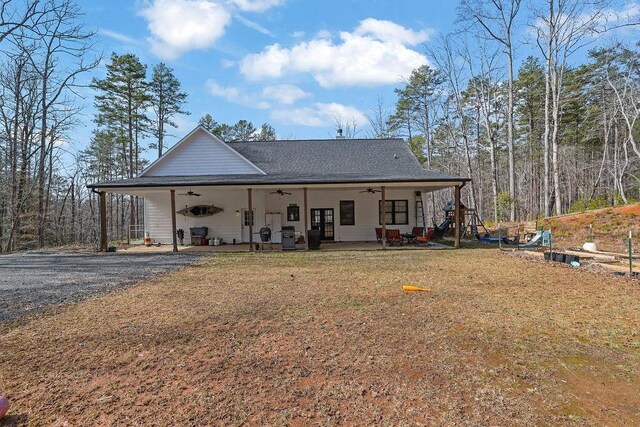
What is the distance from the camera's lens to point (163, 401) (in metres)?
2.70

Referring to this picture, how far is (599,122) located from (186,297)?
102 ft

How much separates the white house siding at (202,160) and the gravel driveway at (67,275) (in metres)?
4.74

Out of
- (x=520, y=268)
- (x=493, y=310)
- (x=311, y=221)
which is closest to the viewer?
(x=493, y=310)

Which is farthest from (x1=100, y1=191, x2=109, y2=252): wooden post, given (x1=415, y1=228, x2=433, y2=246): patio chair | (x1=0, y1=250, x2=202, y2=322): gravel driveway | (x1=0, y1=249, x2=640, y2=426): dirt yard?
(x1=415, y1=228, x2=433, y2=246): patio chair

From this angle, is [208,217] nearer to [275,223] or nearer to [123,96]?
[275,223]

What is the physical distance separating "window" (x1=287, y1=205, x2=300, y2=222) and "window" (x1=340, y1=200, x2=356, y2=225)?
2.16 metres

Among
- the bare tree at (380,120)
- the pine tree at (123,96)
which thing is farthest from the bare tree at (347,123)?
the pine tree at (123,96)

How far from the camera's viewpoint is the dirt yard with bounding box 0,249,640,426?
8.37 ft

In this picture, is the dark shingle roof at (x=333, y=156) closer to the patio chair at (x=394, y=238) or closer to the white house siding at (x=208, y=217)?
the white house siding at (x=208, y=217)

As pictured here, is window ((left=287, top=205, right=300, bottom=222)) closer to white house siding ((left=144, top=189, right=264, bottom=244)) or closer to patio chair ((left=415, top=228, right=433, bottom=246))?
white house siding ((left=144, top=189, right=264, bottom=244))

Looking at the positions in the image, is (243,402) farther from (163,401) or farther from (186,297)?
(186,297)

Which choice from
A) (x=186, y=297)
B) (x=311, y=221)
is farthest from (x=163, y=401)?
(x=311, y=221)

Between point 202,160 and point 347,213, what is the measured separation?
740cm

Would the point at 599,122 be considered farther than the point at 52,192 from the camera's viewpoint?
No
